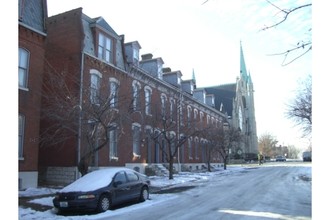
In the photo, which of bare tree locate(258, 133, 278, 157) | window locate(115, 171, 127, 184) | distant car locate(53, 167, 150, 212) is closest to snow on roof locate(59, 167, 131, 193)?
distant car locate(53, 167, 150, 212)

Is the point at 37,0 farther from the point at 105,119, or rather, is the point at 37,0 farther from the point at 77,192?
the point at 77,192

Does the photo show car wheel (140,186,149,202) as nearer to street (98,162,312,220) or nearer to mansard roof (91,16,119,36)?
street (98,162,312,220)

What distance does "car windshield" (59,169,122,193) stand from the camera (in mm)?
12359

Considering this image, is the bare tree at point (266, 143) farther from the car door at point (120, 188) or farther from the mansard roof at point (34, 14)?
the car door at point (120, 188)

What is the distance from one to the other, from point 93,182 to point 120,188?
1.04 m

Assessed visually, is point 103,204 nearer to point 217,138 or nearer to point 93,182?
point 93,182

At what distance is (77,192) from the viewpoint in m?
12.1

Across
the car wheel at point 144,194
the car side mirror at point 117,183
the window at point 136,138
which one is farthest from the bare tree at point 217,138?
the car side mirror at point 117,183

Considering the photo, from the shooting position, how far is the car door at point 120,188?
510 inches

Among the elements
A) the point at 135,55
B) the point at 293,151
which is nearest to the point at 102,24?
the point at 135,55

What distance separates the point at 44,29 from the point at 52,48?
165 inches

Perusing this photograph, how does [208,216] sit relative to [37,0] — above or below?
below

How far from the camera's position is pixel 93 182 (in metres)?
12.8
